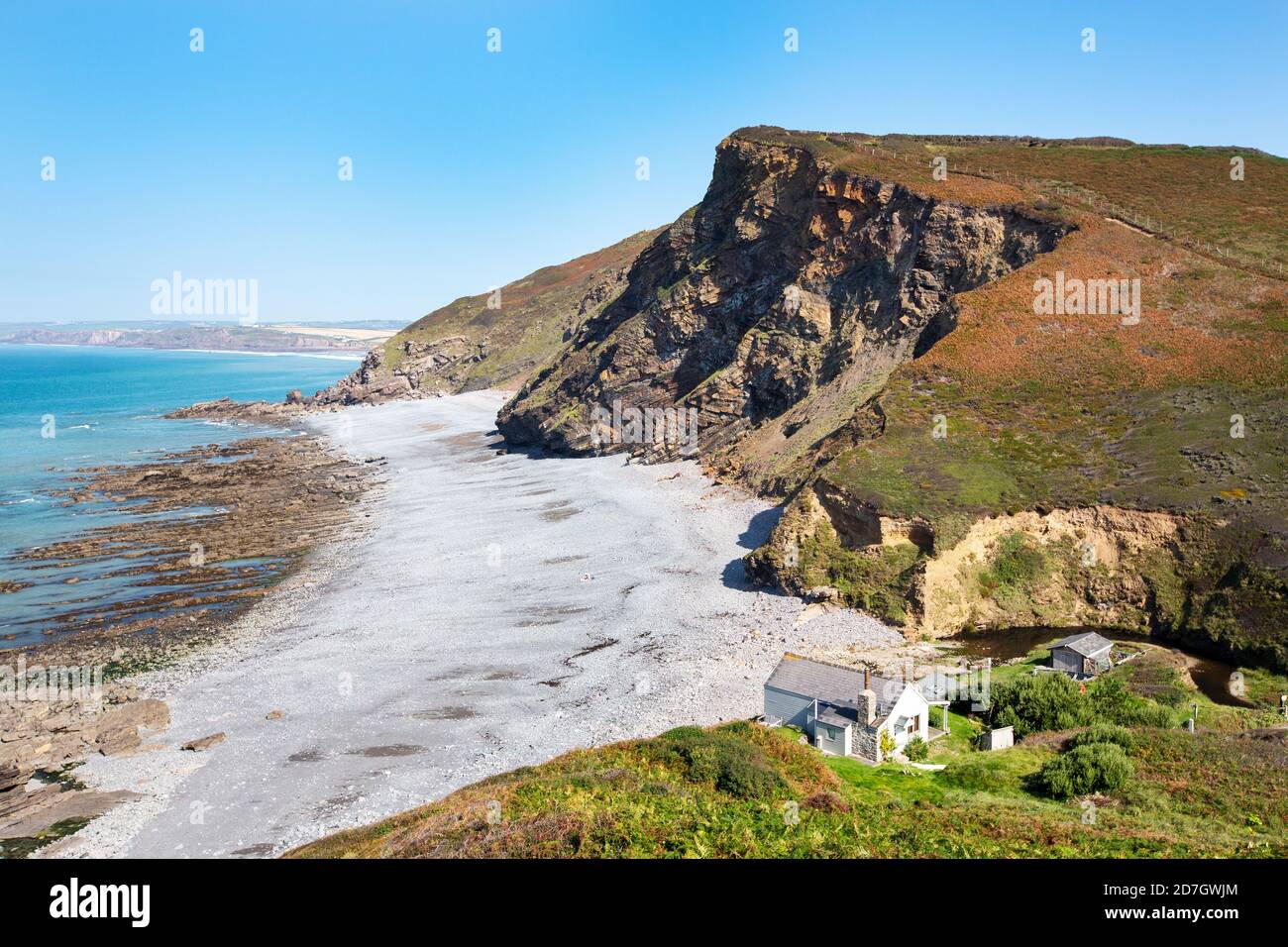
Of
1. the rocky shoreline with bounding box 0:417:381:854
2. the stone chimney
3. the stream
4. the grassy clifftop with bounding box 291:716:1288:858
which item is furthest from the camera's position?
the stream

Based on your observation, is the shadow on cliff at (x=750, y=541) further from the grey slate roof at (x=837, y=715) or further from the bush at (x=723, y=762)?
the bush at (x=723, y=762)

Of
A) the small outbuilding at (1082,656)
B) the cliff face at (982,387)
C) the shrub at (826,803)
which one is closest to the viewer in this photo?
the shrub at (826,803)

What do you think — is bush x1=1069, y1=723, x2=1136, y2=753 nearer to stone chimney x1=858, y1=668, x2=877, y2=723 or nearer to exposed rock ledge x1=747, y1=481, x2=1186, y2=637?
stone chimney x1=858, y1=668, x2=877, y2=723

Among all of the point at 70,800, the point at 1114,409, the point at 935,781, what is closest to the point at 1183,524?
the point at 1114,409

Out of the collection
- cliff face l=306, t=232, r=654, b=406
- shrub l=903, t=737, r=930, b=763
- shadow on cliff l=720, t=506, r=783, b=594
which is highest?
cliff face l=306, t=232, r=654, b=406

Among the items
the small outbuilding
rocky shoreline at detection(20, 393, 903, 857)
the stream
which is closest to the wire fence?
the stream

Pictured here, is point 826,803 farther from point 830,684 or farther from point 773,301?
point 773,301

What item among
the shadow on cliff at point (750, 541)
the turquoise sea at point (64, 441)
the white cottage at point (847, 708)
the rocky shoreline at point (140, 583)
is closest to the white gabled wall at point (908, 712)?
the white cottage at point (847, 708)
